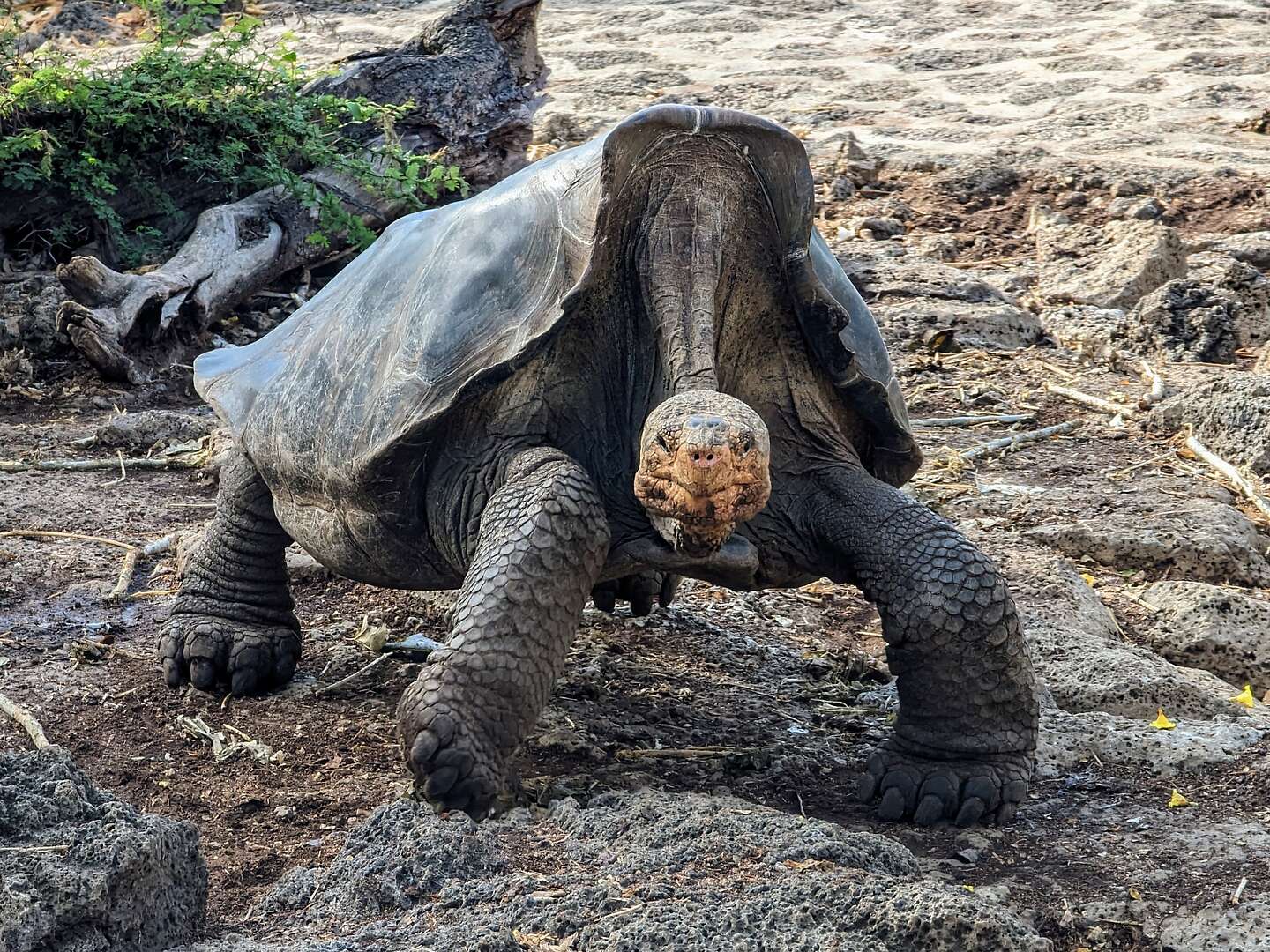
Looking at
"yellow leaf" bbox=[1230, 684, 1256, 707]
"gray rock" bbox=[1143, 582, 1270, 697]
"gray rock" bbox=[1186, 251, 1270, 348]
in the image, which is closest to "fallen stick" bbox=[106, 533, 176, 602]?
"gray rock" bbox=[1143, 582, 1270, 697]

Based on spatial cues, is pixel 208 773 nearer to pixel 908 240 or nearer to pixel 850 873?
pixel 850 873

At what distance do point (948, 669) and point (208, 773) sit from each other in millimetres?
1561

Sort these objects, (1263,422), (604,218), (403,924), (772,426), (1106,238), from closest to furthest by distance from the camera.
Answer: (403,924) < (604,218) < (772,426) < (1263,422) < (1106,238)

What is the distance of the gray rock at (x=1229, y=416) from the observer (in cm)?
555

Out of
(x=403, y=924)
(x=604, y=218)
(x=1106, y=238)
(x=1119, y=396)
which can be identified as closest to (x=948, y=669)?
(x=604, y=218)

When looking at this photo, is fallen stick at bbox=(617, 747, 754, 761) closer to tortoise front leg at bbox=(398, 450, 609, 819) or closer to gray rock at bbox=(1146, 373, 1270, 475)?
tortoise front leg at bbox=(398, 450, 609, 819)

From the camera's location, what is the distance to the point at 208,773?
11.1 feet

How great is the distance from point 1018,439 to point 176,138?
13.5ft

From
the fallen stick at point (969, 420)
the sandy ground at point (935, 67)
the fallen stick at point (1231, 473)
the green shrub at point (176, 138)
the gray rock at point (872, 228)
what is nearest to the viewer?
the fallen stick at point (1231, 473)

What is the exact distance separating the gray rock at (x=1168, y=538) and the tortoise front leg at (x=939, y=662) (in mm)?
1732

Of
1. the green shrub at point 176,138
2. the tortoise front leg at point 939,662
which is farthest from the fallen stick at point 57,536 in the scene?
the tortoise front leg at point 939,662

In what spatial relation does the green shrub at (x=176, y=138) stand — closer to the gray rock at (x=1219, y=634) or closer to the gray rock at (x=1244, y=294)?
the gray rock at (x=1244, y=294)

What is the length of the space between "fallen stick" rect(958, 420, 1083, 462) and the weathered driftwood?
10.5 ft

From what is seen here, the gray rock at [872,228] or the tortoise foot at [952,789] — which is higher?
the tortoise foot at [952,789]
